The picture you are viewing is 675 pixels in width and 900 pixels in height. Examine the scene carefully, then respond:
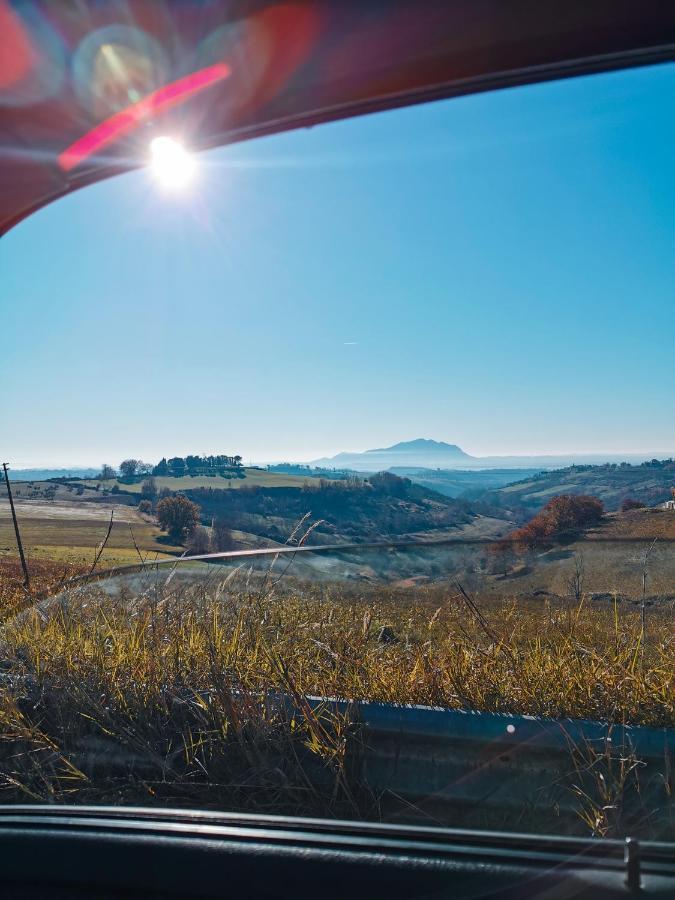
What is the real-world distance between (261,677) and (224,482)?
2.89 feet

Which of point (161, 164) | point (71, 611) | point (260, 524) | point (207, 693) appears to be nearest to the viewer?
point (161, 164)

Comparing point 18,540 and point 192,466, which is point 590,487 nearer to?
point 192,466

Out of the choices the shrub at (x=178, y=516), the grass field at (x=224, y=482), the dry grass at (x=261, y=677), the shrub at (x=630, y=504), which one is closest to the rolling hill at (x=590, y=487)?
the shrub at (x=630, y=504)

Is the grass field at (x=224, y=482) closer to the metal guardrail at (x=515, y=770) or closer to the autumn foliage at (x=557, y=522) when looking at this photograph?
the autumn foliage at (x=557, y=522)

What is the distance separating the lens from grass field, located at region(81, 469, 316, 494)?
9.86ft

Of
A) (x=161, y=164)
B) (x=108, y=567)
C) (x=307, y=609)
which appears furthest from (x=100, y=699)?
(x=161, y=164)

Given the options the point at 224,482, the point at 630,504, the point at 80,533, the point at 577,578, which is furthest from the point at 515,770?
the point at 80,533

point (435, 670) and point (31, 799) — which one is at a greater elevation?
point (435, 670)

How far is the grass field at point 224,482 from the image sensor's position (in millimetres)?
3004

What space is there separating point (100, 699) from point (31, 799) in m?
0.57

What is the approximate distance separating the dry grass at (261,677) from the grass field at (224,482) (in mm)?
467

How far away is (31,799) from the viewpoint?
212 centimetres

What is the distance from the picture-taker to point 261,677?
8.69ft

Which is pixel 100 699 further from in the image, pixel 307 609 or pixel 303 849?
pixel 303 849
